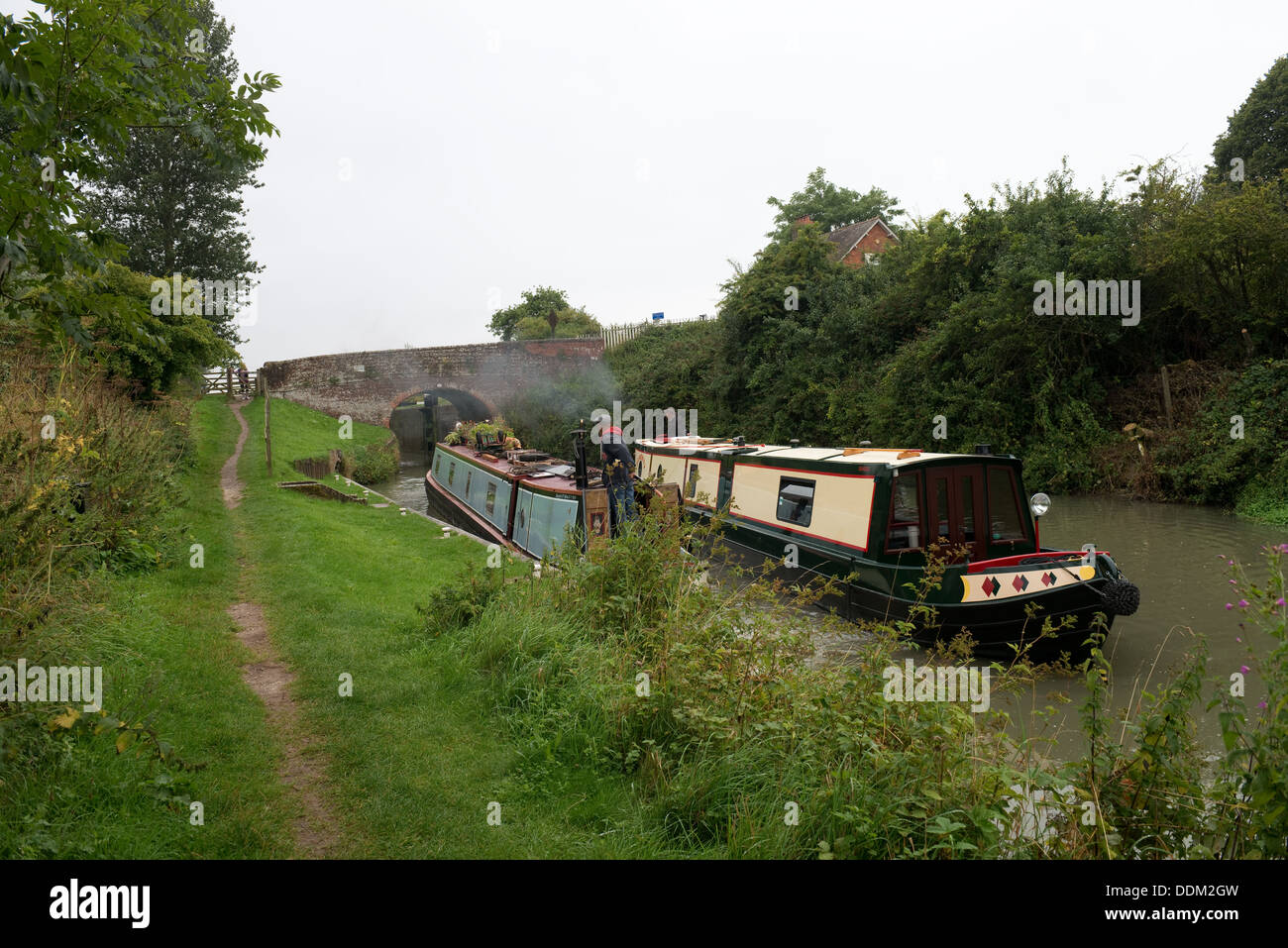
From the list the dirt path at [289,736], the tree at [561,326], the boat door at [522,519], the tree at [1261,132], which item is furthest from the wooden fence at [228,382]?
the tree at [1261,132]

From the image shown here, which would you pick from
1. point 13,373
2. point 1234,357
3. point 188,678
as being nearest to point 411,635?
point 188,678

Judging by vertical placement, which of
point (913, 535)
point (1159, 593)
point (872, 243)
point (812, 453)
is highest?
point (872, 243)

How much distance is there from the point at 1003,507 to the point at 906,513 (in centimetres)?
111

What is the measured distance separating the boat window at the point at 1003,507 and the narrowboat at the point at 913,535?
0.4 inches

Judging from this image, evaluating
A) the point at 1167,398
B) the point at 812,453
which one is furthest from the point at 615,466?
the point at 1167,398

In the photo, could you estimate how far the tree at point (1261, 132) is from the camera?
17469 mm

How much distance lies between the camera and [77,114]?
307 cm

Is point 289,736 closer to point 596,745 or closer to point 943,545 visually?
point 596,745

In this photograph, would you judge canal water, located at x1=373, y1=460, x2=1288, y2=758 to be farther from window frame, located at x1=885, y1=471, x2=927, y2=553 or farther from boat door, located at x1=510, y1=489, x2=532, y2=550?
boat door, located at x1=510, y1=489, x2=532, y2=550

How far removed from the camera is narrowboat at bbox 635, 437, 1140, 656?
679 centimetres

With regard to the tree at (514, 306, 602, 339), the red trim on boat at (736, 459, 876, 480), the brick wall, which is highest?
the brick wall

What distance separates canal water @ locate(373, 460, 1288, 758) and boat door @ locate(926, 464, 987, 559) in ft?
4.67

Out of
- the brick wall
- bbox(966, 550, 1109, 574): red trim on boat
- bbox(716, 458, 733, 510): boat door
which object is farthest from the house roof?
bbox(966, 550, 1109, 574): red trim on boat

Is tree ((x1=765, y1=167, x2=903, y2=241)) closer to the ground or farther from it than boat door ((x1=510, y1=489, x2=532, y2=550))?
farther from it
